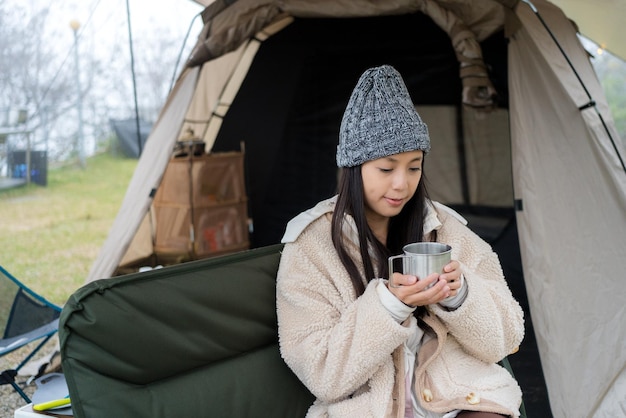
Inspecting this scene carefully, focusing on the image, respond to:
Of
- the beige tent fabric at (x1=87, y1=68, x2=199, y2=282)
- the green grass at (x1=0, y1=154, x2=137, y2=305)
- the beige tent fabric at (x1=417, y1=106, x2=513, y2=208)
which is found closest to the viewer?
the beige tent fabric at (x1=87, y1=68, x2=199, y2=282)

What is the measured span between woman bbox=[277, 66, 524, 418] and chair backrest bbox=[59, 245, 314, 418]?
0.08m

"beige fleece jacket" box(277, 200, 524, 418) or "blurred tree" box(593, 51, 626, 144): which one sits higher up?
"blurred tree" box(593, 51, 626, 144)

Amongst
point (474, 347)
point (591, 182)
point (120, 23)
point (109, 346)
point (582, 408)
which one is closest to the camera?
point (109, 346)

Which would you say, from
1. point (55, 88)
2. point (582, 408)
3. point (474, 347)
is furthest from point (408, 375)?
point (55, 88)

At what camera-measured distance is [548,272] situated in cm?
256

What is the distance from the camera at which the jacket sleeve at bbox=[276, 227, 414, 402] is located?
1.26 metres

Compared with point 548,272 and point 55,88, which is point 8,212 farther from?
point 548,272

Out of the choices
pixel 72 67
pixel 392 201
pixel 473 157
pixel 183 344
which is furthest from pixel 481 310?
pixel 72 67

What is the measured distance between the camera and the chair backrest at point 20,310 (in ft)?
8.96

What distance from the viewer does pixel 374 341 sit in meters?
1.25

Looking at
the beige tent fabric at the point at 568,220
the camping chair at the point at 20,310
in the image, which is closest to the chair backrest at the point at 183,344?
the beige tent fabric at the point at 568,220

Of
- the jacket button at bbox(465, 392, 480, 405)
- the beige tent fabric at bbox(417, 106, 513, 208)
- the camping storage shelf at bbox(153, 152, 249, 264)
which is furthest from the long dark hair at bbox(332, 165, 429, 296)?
the camping storage shelf at bbox(153, 152, 249, 264)

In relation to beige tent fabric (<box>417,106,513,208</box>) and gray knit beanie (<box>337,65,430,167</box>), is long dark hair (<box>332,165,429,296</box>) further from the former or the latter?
beige tent fabric (<box>417,106,513,208</box>)

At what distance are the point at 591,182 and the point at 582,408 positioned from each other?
2.60 ft
